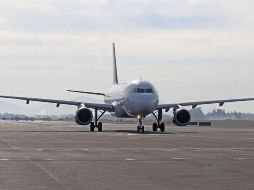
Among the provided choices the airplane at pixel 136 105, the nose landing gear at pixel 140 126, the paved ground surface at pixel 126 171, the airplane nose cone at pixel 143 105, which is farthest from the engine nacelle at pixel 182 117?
the paved ground surface at pixel 126 171

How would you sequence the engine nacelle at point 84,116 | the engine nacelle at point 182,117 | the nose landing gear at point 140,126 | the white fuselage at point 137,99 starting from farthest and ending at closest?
the engine nacelle at point 182,117
the engine nacelle at point 84,116
the white fuselage at point 137,99
the nose landing gear at point 140,126

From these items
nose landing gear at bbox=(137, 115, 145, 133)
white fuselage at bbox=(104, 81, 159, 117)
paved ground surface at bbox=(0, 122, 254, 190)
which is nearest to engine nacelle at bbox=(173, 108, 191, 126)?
white fuselage at bbox=(104, 81, 159, 117)

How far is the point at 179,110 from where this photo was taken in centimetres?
5709

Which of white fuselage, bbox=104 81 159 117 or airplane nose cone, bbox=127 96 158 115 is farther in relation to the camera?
white fuselage, bbox=104 81 159 117

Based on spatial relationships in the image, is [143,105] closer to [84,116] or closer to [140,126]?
[140,126]

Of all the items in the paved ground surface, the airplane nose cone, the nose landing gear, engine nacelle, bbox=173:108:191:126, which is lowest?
the paved ground surface

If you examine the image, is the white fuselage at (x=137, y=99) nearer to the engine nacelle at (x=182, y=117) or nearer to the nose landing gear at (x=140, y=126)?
the nose landing gear at (x=140, y=126)

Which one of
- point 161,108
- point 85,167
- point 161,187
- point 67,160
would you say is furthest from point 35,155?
point 161,108

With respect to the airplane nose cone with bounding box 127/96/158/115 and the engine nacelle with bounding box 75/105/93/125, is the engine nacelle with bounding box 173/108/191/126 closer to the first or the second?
the airplane nose cone with bounding box 127/96/158/115

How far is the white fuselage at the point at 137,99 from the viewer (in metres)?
53.0

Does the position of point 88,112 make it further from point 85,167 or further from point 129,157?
point 85,167

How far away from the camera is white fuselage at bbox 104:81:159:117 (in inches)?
2088

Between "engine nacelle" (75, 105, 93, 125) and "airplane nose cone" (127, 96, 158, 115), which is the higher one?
"airplane nose cone" (127, 96, 158, 115)

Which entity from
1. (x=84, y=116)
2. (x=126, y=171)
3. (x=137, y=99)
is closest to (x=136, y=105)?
(x=137, y=99)
